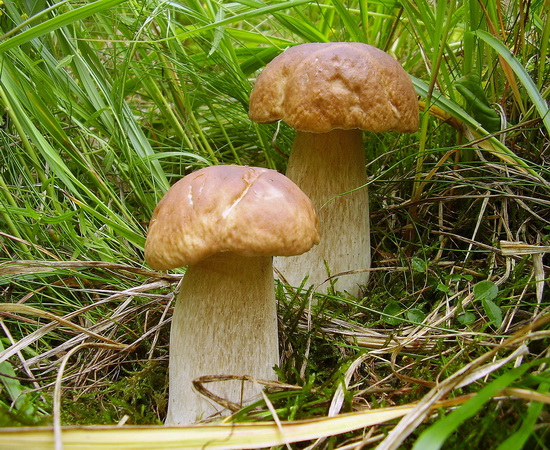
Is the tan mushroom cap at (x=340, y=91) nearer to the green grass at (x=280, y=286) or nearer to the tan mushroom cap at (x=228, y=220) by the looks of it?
the green grass at (x=280, y=286)

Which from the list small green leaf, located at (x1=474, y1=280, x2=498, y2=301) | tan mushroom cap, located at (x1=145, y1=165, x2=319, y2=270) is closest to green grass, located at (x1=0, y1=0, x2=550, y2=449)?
small green leaf, located at (x1=474, y1=280, x2=498, y2=301)

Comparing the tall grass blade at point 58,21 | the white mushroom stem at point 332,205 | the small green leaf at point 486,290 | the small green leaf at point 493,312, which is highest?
the tall grass blade at point 58,21

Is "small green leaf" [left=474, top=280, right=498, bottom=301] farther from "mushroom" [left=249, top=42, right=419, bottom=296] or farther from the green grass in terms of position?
"mushroom" [left=249, top=42, right=419, bottom=296]

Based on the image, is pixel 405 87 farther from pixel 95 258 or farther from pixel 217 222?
pixel 95 258

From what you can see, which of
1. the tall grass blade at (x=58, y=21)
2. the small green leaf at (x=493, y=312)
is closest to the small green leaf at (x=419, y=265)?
the small green leaf at (x=493, y=312)

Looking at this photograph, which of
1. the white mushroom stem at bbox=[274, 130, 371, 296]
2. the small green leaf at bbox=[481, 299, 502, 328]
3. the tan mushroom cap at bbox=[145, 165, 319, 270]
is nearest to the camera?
the tan mushroom cap at bbox=[145, 165, 319, 270]

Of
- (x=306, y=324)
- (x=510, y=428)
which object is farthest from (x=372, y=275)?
(x=510, y=428)
